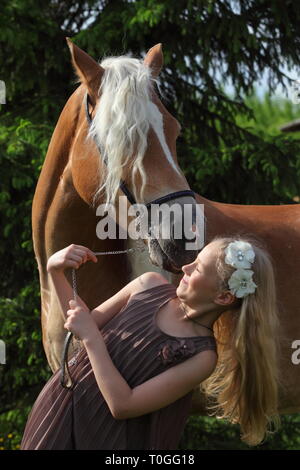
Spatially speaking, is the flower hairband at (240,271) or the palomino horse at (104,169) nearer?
the flower hairband at (240,271)

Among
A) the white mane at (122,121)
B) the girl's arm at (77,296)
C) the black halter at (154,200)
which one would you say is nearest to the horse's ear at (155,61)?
the white mane at (122,121)

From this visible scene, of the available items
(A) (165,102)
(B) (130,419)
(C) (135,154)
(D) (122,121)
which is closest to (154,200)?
(C) (135,154)

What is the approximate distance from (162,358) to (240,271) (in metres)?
0.35

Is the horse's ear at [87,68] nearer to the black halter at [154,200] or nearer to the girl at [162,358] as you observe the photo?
the black halter at [154,200]

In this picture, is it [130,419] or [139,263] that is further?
[139,263]

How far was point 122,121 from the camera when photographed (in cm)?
267

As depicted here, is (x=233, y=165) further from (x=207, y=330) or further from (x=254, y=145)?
(x=207, y=330)

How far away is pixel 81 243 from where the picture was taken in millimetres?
3150

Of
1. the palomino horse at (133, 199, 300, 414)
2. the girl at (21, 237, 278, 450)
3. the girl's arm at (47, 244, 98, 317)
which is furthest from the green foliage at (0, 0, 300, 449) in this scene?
the girl at (21, 237, 278, 450)

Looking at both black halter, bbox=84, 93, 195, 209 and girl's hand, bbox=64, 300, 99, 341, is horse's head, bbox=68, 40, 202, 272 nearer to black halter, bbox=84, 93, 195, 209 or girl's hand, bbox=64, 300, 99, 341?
black halter, bbox=84, 93, 195, 209

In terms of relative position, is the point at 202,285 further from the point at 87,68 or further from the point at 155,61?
the point at 155,61

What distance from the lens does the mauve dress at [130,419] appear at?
213 cm

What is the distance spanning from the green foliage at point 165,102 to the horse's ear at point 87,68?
159 cm
